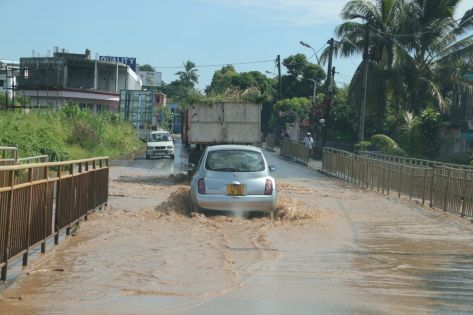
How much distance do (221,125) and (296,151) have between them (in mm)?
22102

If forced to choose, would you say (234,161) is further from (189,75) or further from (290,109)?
(189,75)

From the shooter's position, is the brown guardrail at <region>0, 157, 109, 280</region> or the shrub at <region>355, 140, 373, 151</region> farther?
the shrub at <region>355, 140, 373, 151</region>

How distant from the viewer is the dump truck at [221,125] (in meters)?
23.8

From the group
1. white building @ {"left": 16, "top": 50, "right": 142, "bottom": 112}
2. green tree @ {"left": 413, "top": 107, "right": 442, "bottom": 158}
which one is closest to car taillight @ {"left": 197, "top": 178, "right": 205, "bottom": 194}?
green tree @ {"left": 413, "top": 107, "right": 442, "bottom": 158}

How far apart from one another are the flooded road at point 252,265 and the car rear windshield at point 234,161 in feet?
3.42

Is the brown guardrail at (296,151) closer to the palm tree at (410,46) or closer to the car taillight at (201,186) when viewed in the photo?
the palm tree at (410,46)

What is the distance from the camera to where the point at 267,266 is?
9.59m

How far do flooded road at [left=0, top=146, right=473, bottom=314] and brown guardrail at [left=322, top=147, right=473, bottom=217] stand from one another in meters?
0.75

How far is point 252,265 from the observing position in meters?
9.62

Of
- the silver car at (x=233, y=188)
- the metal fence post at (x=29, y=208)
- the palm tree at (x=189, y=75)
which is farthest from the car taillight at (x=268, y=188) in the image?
the palm tree at (x=189, y=75)

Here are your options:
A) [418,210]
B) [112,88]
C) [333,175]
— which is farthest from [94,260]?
[112,88]

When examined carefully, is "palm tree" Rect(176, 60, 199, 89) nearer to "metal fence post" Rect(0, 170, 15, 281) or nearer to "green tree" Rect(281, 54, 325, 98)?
"green tree" Rect(281, 54, 325, 98)

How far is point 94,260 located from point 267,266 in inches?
93.4

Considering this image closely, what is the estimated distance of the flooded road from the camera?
740 cm
